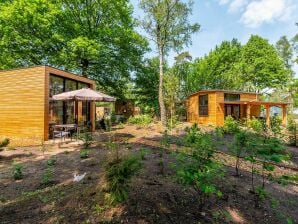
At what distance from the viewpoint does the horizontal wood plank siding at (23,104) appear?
9.92 m

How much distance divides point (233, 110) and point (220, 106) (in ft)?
11.6

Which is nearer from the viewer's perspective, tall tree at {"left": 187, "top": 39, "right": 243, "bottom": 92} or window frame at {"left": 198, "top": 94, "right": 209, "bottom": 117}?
window frame at {"left": 198, "top": 94, "right": 209, "bottom": 117}

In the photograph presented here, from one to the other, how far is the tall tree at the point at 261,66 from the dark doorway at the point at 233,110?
34.2ft

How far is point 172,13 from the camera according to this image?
18.6 metres

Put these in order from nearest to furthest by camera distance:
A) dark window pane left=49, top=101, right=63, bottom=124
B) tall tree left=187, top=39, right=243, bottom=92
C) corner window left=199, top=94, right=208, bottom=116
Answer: dark window pane left=49, top=101, right=63, bottom=124 → corner window left=199, top=94, right=208, bottom=116 → tall tree left=187, top=39, right=243, bottom=92

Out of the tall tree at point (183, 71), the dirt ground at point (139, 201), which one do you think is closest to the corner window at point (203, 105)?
the tall tree at point (183, 71)

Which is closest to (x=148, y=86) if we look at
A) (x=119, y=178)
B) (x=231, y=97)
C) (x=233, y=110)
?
(x=231, y=97)

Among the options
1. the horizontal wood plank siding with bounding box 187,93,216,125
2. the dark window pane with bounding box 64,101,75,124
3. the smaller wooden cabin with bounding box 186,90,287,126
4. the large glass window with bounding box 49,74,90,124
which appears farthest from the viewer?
the horizontal wood plank siding with bounding box 187,93,216,125

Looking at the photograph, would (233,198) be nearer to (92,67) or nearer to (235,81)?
(92,67)

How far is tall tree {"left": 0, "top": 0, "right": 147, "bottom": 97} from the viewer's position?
16.5m

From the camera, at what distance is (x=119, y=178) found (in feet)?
10.3

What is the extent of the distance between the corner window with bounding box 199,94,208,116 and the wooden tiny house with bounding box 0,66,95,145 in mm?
14508

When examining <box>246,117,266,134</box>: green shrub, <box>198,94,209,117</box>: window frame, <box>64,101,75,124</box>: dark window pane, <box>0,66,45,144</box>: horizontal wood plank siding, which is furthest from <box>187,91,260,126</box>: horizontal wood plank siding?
<box>0,66,45,144</box>: horizontal wood plank siding

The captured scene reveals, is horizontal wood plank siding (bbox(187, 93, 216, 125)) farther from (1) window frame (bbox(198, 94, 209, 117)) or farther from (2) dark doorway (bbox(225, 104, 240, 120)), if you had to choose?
(2) dark doorway (bbox(225, 104, 240, 120))
